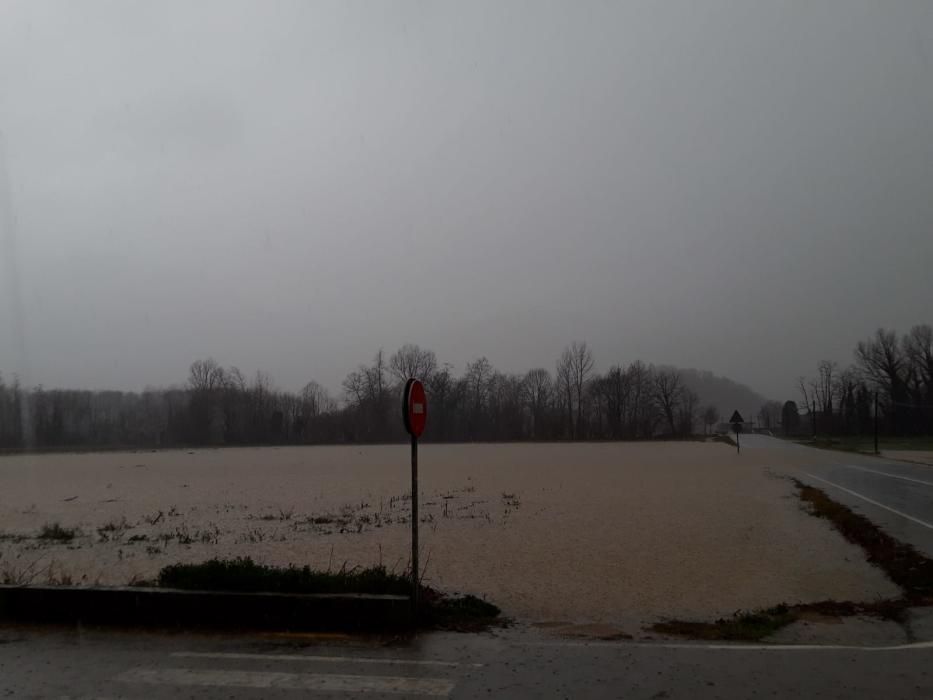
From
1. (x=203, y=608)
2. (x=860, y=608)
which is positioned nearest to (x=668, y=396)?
(x=860, y=608)

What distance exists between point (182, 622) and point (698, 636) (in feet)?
16.3

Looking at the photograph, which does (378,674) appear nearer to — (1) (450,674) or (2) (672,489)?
(1) (450,674)

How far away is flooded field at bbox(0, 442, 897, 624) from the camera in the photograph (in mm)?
9742

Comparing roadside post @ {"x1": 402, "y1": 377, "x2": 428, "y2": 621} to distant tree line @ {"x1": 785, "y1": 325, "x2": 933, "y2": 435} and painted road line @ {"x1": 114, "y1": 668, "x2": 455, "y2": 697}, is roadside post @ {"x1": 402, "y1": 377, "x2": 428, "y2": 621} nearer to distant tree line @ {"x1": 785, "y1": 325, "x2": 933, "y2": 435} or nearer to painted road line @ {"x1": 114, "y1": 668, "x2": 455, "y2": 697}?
painted road line @ {"x1": 114, "y1": 668, "x2": 455, "y2": 697}

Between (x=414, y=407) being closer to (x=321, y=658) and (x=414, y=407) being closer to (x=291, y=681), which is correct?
(x=321, y=658)

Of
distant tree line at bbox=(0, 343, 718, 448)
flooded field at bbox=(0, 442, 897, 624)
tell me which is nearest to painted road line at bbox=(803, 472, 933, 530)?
flooded field at bbox=(0, 442, 897, 624)

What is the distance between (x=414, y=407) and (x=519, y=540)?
327 inches

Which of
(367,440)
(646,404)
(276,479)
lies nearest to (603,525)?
(276,479)

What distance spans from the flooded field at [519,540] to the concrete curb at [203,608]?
1.56 m

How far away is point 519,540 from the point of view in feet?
48.7

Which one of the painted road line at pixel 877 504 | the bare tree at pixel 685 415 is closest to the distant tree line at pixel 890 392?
the bare tree at pixel 685 415

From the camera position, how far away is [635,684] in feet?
17.5

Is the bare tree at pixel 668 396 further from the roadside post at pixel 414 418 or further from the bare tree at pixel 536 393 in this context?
the roadside post at pixel 414 418

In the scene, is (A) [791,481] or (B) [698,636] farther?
(A) [791,481]
